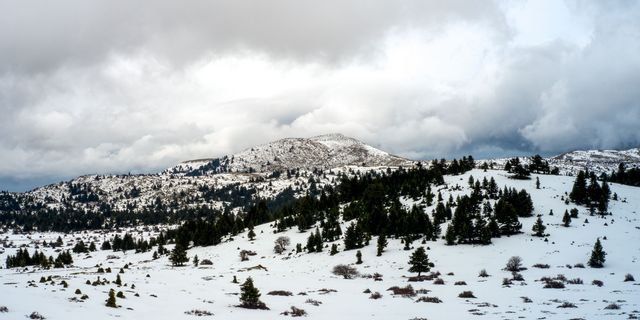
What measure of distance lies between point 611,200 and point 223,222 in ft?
415

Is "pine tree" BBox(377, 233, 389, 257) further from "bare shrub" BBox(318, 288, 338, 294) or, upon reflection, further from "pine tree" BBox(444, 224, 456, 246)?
"bare shrub" BBox(318, 288, 338, 294)

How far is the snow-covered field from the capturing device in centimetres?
3222

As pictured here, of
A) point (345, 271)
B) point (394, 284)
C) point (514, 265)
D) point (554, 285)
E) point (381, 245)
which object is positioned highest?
point (554, 285)

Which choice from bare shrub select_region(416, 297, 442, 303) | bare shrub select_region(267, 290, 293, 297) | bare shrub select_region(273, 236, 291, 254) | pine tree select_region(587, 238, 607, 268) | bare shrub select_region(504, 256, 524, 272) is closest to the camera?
bare shrub select_region(416, 297, 442, 303)

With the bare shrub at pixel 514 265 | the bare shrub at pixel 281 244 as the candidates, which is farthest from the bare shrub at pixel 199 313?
the bare shrub at pixel 281 244

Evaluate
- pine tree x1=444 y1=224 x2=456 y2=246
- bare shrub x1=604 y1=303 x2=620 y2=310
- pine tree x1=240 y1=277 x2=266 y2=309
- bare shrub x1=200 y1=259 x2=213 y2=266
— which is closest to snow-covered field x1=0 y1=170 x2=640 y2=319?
bare shrub x1=604 y1=303 x2=620 y2=310

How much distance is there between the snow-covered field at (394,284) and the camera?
32219 mm

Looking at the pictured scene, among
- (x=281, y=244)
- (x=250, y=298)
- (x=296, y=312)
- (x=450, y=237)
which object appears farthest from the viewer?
(x=281, y=244)

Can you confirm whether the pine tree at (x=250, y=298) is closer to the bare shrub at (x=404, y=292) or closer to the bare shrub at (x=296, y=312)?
the bare shrub at (x=296, y=312)

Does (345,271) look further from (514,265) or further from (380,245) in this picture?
(514,265)

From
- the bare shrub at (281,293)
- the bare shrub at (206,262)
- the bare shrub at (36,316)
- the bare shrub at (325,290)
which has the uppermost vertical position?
the bare shrub at (36,316)

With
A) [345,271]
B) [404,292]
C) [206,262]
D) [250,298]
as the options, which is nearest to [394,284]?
[404,292]

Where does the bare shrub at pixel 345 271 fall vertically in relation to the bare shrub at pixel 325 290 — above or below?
below

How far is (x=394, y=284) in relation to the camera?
5906 cm
